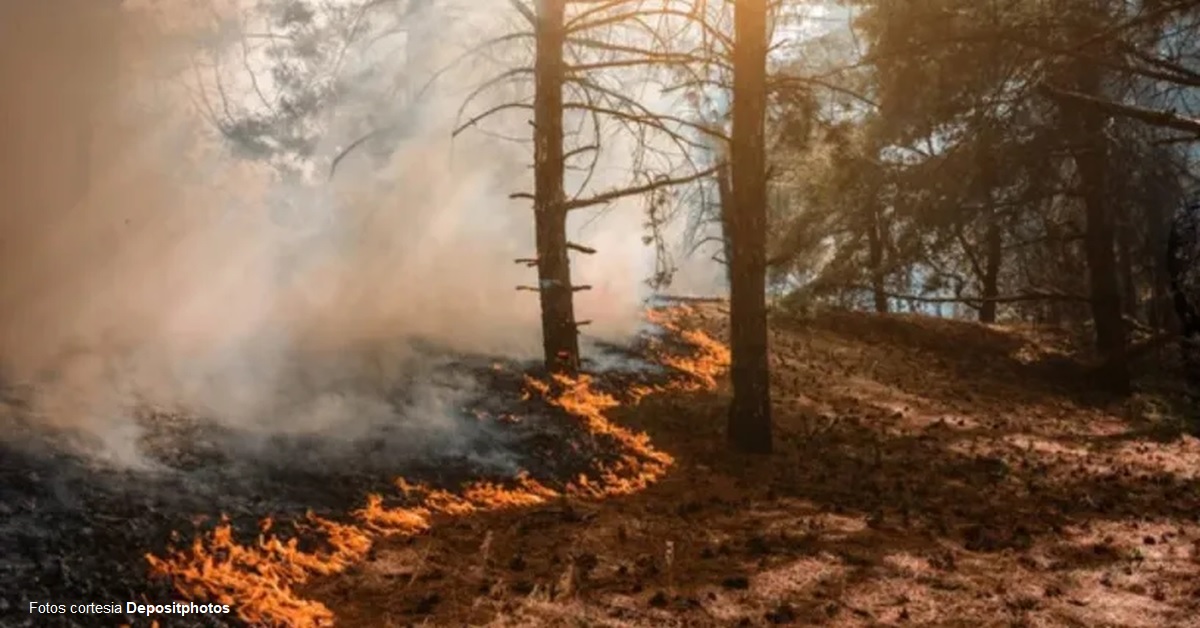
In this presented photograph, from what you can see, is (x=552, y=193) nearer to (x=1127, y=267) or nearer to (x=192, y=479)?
(x=192, y=479)

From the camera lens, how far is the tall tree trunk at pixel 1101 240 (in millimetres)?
14016

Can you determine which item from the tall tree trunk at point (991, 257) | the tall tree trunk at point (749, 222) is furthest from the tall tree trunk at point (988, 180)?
the tall tree trunk at point (749, 222)

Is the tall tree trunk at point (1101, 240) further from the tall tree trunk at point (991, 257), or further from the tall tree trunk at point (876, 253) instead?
the tall tree trunk at point (876, 253)

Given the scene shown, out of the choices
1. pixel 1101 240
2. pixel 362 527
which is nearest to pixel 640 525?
pixel 362 527

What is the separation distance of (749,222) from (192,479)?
17.9 ft

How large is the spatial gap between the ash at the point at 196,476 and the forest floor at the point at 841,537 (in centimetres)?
78

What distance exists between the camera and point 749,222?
345 inches

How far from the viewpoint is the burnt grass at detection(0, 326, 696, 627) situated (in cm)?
452

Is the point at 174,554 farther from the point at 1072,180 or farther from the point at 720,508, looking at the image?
the point at 1072,180

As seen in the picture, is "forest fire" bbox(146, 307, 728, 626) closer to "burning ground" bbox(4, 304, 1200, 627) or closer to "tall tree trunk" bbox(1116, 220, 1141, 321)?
"burning ground" bbox(4, 304, 1200, 627)

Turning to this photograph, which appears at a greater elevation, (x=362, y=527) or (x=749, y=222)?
(x=749, y=222)

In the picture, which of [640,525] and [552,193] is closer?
[640,525]

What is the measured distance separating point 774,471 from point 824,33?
15.6 meters

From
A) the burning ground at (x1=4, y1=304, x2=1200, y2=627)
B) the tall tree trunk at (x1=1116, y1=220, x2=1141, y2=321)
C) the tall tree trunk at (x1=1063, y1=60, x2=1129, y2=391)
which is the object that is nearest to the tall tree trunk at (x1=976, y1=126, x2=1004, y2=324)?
the tall tree trunk at (x1=1063, y1=60, x2=1129, y2=391)
